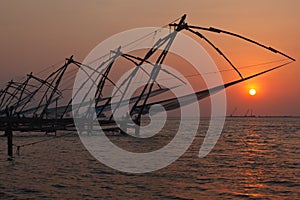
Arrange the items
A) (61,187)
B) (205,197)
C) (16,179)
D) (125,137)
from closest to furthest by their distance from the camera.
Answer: (205,197), (61,187), (16,179), (125,137)

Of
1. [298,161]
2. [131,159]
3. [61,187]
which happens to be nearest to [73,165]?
[131,159]

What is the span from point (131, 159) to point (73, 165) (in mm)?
4051

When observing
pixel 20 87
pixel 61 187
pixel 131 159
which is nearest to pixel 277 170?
pixel 131 159

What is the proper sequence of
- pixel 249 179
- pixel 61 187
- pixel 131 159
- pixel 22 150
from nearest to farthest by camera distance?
1. pixel 61 187
2. pixel 249 179
3. pixel 131 159
4. pixel 22 150

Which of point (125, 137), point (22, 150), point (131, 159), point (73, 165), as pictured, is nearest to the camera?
point (73, 165)

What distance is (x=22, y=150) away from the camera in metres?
28.4

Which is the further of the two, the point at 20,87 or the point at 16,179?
the point at 20,87

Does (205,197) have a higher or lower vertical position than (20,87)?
lower

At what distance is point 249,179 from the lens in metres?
18.2

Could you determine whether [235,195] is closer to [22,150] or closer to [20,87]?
[22,150]

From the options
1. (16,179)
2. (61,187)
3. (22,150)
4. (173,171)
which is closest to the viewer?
(61,187)

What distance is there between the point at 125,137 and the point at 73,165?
20980 millimetres

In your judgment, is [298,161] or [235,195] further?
A: [298,161]

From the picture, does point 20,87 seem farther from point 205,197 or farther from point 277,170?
point 205,197
